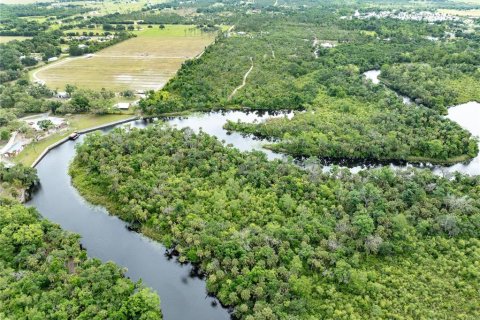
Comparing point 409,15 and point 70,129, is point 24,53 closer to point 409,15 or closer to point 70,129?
point 70,129

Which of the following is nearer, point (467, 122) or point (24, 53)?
point (467, 122)

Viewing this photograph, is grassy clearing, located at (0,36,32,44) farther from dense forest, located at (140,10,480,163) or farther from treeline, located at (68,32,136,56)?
dense forest, located at (140,10,480,163)

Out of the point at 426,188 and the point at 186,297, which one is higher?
the point at 426,188

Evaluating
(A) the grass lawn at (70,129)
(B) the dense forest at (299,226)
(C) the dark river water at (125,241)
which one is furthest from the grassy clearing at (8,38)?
(B) the dense forest at (299,226)

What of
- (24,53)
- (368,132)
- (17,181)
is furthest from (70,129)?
(24,53)

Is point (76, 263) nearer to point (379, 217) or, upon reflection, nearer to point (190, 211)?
point (190, 211)

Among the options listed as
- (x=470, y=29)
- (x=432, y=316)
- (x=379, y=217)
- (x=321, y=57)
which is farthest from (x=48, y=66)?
(x=470, y=29)
